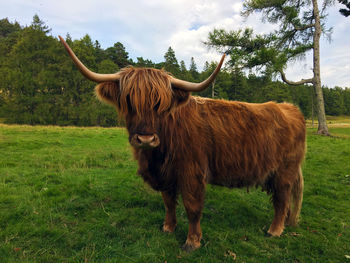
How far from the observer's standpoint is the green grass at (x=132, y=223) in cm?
248

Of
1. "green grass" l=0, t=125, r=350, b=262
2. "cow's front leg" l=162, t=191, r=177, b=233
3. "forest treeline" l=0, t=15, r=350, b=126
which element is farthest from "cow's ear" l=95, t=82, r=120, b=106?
"forest treeline" l=0, t=15, r=350, b=126

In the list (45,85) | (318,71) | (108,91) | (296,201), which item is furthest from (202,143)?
(45,85)

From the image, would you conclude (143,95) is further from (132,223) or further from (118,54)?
(118,54)

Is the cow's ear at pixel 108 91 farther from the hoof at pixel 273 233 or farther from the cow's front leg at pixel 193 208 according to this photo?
the hoof at pixel 273 233

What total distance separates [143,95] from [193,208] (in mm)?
1561

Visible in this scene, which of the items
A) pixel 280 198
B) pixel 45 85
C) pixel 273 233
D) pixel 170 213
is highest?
pixel 45 85

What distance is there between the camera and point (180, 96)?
2.42 meters

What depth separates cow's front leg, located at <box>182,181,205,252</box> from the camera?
8.60ft

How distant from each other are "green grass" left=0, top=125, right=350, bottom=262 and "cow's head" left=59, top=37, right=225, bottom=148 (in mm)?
1478

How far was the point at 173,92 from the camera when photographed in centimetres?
238

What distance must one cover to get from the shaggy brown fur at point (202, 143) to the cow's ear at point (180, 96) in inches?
0.5

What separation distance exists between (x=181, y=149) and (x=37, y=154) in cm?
636

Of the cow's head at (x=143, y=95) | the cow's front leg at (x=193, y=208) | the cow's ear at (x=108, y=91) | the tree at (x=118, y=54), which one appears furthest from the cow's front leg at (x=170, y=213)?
the tree at (x=118, y=54)

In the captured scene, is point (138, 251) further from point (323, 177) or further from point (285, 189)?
point (323, 177)
